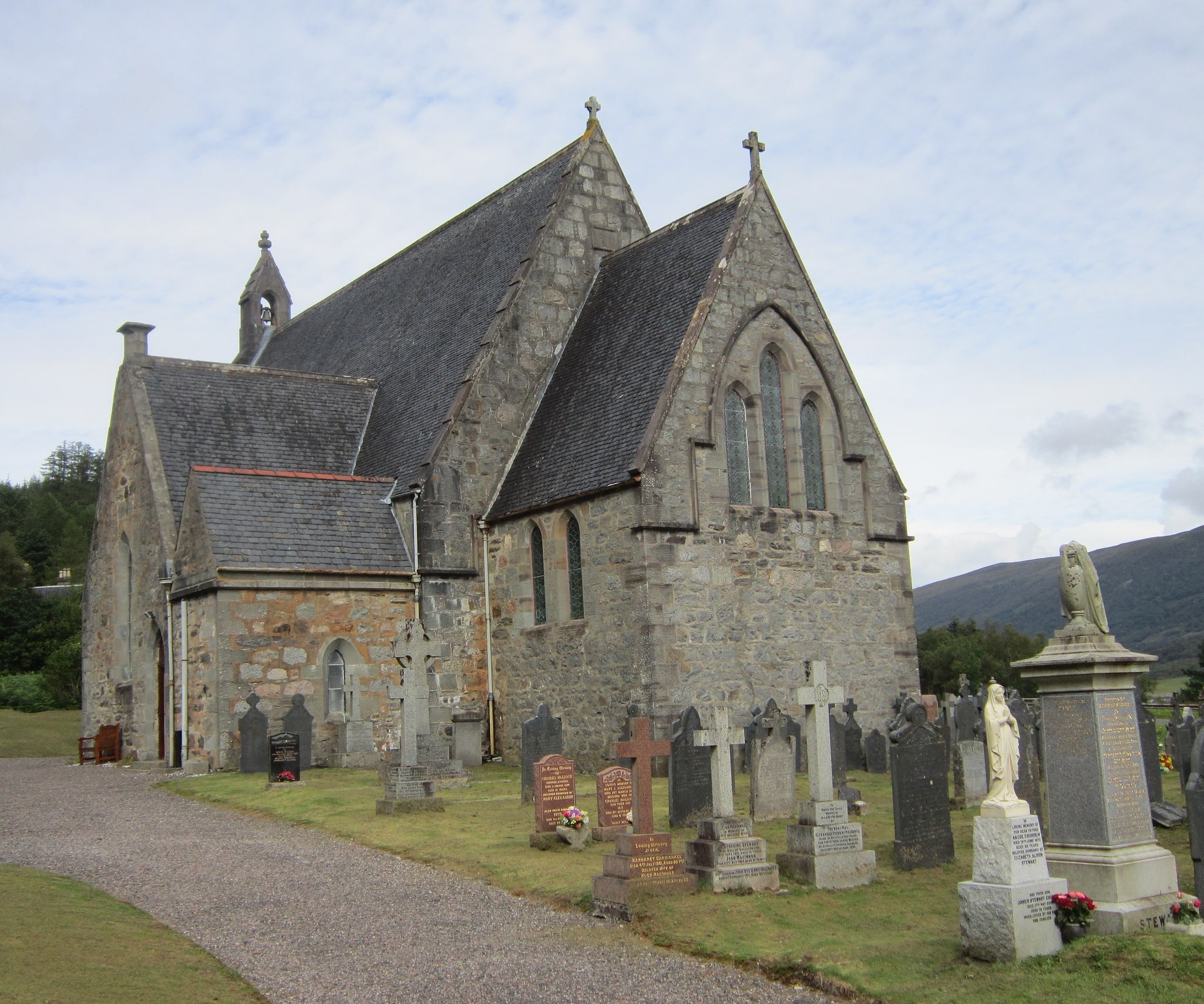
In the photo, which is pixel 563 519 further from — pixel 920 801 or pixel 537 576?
pixel 920 801

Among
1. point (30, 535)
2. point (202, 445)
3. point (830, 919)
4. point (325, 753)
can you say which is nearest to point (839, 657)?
point (325, 753)

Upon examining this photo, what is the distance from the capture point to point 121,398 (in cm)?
2700

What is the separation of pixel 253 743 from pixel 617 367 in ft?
30.5

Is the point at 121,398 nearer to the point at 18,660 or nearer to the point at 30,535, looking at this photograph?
the point at 18,660

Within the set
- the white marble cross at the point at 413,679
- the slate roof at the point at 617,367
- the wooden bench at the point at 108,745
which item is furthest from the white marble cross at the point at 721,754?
the wooden bench at the point at 108,745

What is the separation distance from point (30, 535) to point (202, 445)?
206ft

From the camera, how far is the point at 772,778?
14445 millimetres

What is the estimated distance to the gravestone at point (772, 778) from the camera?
14.2 m

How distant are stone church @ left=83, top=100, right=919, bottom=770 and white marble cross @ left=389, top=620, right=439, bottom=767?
1.76 meters

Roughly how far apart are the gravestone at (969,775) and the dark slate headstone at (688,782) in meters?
3.18

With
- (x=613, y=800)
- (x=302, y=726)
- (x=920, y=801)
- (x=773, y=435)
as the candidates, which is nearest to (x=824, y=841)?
(x=920, y=801)

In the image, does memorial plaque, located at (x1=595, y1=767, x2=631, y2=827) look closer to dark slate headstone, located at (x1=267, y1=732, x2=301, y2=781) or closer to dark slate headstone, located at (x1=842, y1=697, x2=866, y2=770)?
dark slate headstone, located at (x1=842, y1=697, x2=866, y2=770)

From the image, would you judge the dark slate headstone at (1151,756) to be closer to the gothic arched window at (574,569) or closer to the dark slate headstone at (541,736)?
the dark slate headstone at (541,736)

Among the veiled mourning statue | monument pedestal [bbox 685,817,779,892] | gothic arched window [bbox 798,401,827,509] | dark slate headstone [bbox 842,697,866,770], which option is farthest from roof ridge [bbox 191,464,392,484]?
the veiled mourning statue
